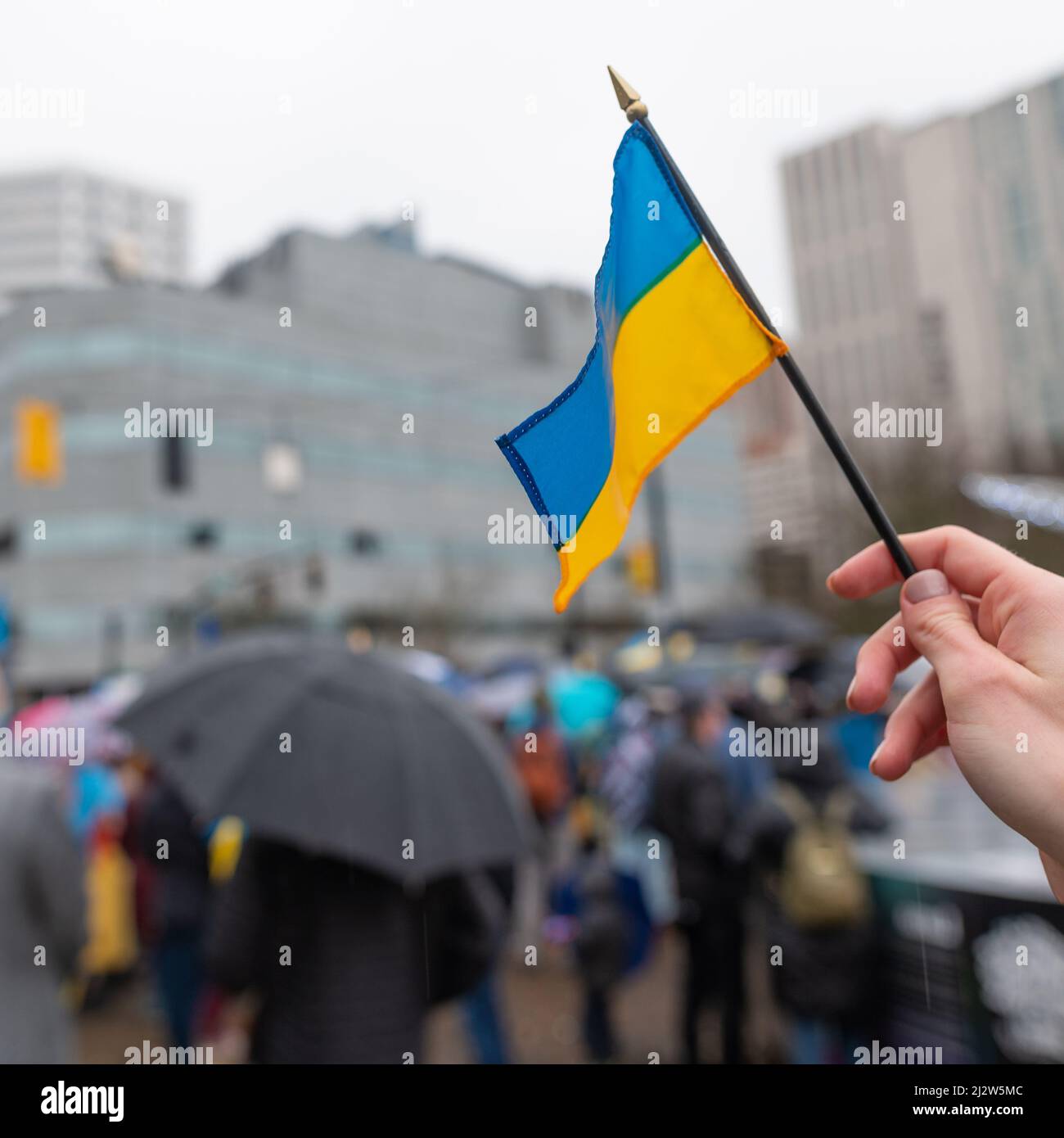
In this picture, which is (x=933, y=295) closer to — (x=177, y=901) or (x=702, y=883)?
(x=702, y=883)

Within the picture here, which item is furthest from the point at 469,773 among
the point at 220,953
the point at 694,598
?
the point at 694,598

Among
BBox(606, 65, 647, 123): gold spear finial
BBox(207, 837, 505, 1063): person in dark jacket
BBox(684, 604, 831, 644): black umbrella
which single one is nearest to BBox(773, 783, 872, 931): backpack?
BBox(207, 837, 505, 1063): person in dark jacket

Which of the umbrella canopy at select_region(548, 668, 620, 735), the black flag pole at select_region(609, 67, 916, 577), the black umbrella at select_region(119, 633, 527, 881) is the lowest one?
the umbrella canopy at select_region(548, 668, 620, 735)

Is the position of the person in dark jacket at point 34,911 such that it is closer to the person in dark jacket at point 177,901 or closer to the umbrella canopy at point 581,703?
the person in dark jacket at point 177,901

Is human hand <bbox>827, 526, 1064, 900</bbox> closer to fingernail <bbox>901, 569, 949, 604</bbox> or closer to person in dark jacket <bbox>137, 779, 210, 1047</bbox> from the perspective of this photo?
fingernail <bbox>901, 569, 949, 604</bbox>

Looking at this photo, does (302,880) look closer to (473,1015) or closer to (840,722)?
(473,1015)

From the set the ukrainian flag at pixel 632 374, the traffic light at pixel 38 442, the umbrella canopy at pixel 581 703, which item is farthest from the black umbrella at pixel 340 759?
the traffic light at pixel 38 442

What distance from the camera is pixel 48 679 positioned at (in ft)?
160

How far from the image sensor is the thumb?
4.25ft

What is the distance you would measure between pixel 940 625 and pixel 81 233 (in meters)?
12.6

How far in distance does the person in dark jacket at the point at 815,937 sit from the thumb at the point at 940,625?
3247mm

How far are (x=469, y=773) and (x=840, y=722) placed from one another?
14.4 ft

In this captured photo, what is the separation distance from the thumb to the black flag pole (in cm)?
3
